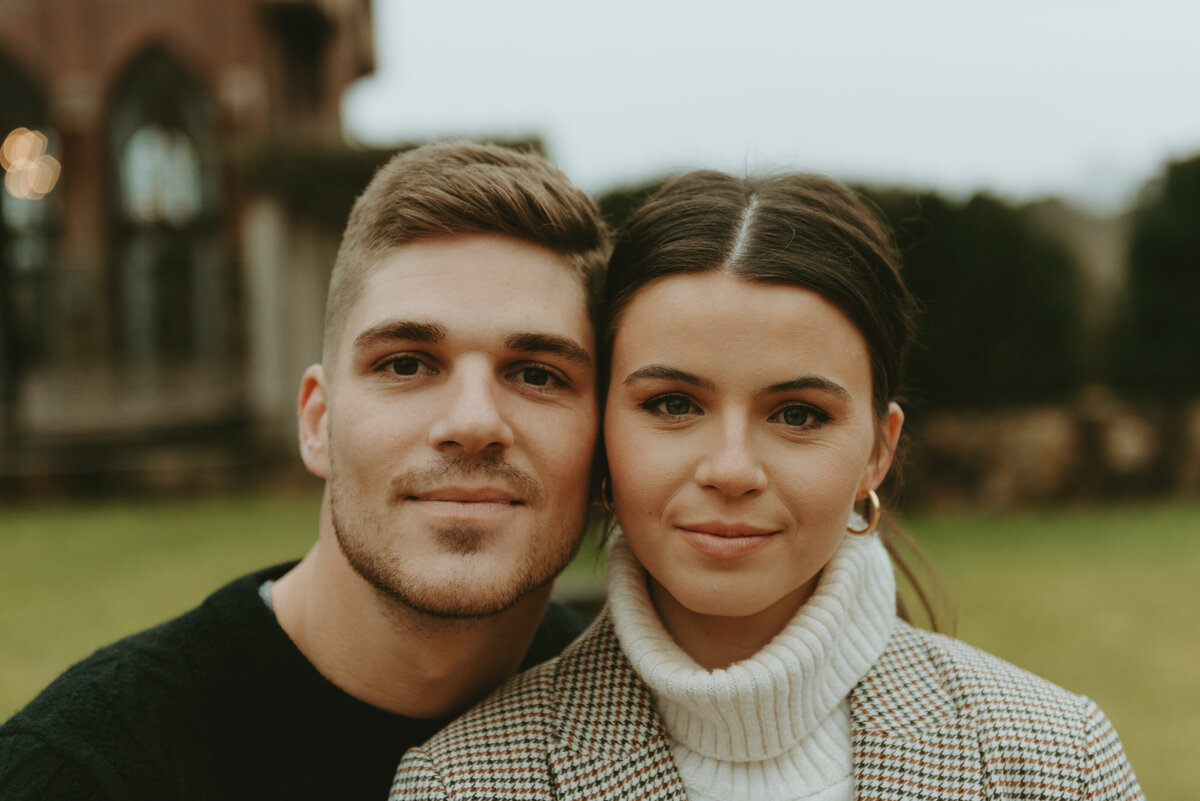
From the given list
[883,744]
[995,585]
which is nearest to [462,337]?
[883,744]

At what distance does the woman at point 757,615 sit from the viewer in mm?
2014

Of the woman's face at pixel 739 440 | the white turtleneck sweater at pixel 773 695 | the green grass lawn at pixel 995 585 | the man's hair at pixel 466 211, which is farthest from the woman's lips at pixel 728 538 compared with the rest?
the green grass lawn at pixel 995 585

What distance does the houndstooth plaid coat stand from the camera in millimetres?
1973

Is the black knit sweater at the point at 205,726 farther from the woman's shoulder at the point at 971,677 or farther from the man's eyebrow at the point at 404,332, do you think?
the woman's shoulder at the point at 971,677

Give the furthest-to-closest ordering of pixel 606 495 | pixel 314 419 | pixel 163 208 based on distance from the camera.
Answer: pixel 163 208 < pixel 314 419 < pixel 606 495

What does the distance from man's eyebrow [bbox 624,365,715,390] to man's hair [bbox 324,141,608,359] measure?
0.37m

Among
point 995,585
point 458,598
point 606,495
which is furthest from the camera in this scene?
point 995,585

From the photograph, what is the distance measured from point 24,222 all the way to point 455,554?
16601 mm

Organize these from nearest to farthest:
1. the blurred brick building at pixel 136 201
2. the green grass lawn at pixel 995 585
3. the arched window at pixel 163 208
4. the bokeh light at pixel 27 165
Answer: the green grass lawn at pixel 995 585, the blurred brick building at pixel 136 201, the arched window at pixel 163 208, the bokeh light at pixel 27 165

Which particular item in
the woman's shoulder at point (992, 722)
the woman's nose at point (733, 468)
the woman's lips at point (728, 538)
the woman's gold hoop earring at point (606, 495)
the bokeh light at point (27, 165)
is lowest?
the bokeh light at point (27, 165)

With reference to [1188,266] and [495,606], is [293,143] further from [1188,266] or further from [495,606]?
[495,606]

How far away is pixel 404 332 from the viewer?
229cm

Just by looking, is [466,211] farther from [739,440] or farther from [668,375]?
[739,440]

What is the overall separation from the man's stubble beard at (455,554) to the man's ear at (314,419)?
293 mm
